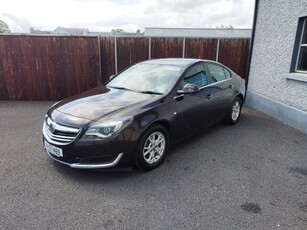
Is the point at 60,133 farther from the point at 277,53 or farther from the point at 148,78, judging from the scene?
the point at 277,53

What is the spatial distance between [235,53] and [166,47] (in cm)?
237

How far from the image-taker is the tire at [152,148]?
11.0ft

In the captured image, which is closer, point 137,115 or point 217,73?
point 137,115

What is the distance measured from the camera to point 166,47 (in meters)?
8.30

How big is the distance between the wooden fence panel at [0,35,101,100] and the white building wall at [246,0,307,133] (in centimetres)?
509

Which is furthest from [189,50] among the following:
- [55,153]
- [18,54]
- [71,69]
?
[55,153]

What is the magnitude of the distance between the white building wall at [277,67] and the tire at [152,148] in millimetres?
3461

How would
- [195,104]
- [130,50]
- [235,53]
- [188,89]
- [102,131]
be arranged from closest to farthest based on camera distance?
[102,131] < [188,89] < [195,104] < [130,50] < [235,53]

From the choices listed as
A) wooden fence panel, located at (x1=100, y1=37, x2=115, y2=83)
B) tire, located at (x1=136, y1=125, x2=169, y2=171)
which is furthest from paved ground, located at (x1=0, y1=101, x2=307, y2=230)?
wooden fence panel, located at (x1=100, y1=37, x2=115, y2=83)

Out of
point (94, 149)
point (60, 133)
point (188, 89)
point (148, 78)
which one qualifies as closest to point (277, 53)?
point (188, 89)

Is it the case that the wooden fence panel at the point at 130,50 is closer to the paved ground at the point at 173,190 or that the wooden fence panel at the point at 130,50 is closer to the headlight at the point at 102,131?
the paved ground at the point at 173,190

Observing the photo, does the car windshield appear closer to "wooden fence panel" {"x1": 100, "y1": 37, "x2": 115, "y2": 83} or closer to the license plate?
the license plate

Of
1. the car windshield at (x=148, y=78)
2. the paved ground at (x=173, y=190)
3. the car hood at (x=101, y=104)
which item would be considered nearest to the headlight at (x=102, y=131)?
the car hood at (x=101, y=104)

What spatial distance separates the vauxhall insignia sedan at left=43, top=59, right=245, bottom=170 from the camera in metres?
3.11
